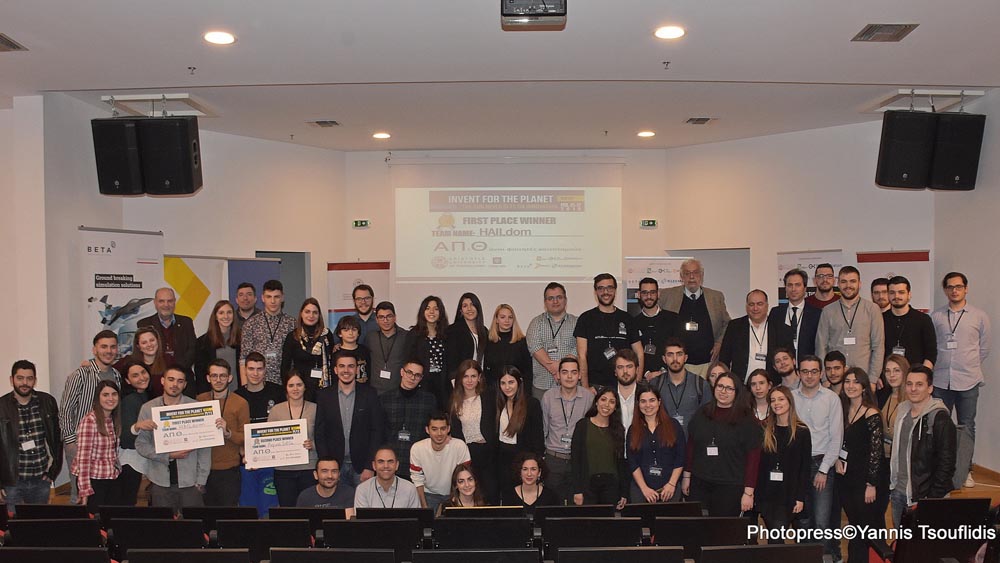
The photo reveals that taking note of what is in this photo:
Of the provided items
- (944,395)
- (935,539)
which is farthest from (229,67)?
(944,395)

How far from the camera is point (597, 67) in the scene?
6215 millimetres

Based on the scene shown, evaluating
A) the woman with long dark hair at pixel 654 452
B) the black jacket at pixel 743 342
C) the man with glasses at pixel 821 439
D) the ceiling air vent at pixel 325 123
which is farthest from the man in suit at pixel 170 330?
the man with glasses at pixel 821 439

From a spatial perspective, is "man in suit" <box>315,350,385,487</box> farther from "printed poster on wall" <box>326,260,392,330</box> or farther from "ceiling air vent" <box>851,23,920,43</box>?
"printed poster on wall" <box>326,260,392,330</box>

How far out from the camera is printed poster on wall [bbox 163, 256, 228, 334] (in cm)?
876

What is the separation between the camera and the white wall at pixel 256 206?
8.80 meters

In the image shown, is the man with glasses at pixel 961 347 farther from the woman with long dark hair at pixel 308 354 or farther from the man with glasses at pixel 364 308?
the woman with long dark hair at pixel 308 354

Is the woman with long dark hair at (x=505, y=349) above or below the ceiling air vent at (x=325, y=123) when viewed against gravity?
below

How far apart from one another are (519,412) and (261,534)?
2.10 metres

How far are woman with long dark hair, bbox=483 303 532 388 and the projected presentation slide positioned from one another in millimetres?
3597

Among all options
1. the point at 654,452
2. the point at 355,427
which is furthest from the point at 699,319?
the point at 355,427

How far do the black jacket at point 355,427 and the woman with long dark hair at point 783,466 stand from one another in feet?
8.51

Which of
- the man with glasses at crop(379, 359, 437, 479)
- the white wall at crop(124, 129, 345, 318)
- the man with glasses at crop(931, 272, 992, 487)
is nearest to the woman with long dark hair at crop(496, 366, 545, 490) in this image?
the man with glasses at crop(379, 359, 437, 479)

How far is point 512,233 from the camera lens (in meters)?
9.96

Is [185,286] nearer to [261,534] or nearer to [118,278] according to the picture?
[118,278]
